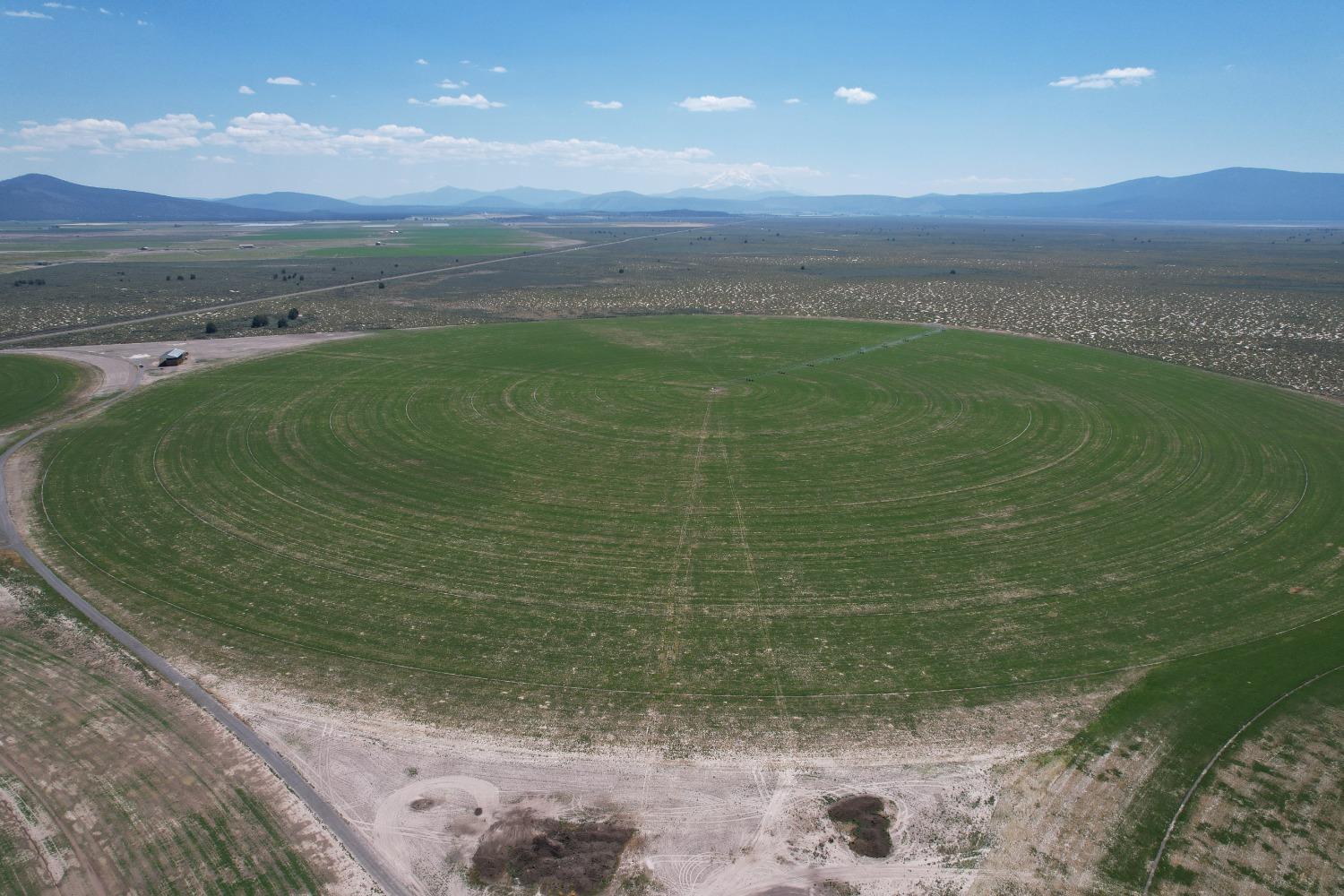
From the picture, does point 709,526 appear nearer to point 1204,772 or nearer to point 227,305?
point 1204,772

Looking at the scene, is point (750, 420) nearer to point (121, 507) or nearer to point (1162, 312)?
point (121, 507)

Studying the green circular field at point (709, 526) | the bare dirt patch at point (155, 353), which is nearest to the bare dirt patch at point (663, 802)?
the green circular field at point (709, 526)

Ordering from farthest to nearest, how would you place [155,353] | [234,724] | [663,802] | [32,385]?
[155,353], [32,385], [234,724], [663,802]

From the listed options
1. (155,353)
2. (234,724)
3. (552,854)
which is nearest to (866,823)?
(552,854)

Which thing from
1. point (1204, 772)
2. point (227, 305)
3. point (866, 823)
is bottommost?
point (866, 823)

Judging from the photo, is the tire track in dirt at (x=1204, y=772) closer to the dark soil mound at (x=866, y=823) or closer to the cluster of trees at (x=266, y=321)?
the dark soil mound at (x=866, y=823)

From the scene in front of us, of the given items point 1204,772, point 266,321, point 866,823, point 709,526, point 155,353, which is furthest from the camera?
point 266,321
